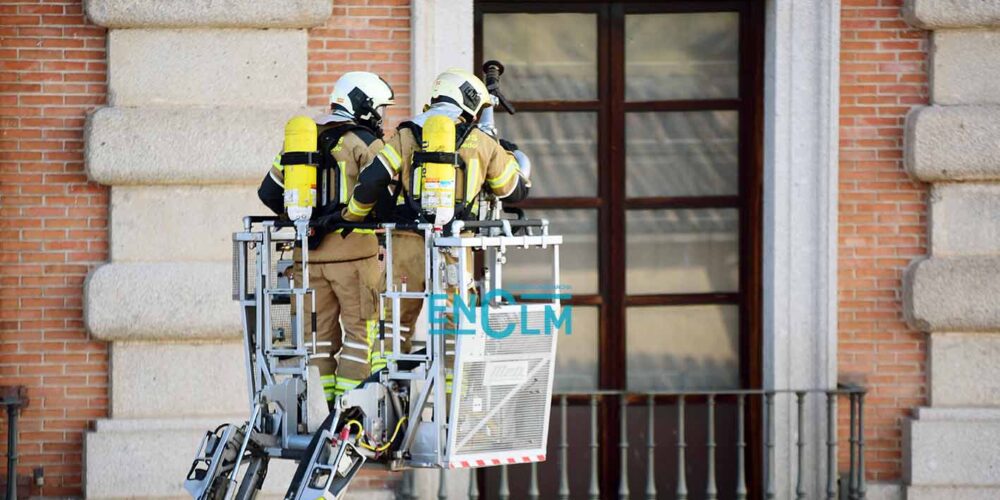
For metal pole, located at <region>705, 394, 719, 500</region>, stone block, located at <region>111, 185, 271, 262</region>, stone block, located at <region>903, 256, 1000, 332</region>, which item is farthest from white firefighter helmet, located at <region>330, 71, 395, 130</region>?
stone block, located at <region>903, 256, 1000, 332</region>

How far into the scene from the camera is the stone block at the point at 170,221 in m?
9.80

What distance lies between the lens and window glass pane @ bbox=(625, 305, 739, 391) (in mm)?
10625

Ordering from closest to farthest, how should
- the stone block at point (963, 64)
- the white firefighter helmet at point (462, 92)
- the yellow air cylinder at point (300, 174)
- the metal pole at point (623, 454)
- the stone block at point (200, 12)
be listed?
1. the yellow air cylinder at point (300, 174)
2. the white firefighter helmet at point (462, 92)
3. the stone block at point (200, 12)
4. the metal pole at point (623, 454)
5. the stone block at point (963, 64)

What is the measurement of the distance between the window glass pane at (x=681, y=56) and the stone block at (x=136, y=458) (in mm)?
3273

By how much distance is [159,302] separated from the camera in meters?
9.76

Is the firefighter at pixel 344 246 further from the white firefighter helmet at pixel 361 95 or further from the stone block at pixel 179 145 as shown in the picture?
the stone block at pixel 179 145

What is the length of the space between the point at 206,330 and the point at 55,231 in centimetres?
103

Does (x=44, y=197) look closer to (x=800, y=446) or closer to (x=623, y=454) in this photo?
(x=623, y=454)

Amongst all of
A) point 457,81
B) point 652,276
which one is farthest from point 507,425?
point 652,276

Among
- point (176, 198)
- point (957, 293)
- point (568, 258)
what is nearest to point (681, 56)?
point (568, 258)

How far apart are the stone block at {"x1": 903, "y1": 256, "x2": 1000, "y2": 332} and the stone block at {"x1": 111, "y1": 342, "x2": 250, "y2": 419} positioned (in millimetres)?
3889

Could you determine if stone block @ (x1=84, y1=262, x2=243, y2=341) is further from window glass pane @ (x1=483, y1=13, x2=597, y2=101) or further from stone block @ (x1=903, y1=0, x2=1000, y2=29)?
stone block @ (x1=903, y1=0, x2=1000, y2=29)

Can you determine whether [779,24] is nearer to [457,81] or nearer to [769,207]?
[769,207]

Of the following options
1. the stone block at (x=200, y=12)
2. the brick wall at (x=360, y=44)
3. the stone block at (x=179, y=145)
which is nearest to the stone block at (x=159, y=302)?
the stone block at (x=179, y=145)
